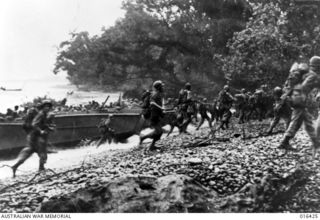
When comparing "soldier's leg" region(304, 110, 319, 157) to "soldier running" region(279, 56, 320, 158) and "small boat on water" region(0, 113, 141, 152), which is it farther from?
"small boat on water" region(0, 113, 141, 152)

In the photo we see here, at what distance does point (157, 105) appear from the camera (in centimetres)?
740

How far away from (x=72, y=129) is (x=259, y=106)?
12.1 feet

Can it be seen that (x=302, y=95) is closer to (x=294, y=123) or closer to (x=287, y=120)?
(x=294, y=123)

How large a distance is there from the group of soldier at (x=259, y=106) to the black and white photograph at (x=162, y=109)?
0.9 inches

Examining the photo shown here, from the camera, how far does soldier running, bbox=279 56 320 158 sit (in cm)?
605

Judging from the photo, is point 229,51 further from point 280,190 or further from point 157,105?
point 280,190

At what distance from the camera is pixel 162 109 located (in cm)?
749

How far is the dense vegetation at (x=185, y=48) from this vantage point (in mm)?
7527

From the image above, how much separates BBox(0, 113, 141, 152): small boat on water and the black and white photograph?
1.2 inches

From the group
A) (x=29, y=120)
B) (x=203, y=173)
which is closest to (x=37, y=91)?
(x=29, y=120)

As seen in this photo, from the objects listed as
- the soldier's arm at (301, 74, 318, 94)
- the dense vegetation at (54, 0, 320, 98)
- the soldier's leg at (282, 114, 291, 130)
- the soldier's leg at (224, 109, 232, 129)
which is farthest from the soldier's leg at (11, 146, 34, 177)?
the soldier's arm at (301, 74, 318, 94)

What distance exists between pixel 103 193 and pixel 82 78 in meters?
3.05

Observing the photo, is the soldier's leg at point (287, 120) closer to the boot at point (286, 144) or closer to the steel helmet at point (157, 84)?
the boot at point (286, 144)

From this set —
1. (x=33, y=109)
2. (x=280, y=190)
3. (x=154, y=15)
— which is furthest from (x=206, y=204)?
(x=154, y=15)
